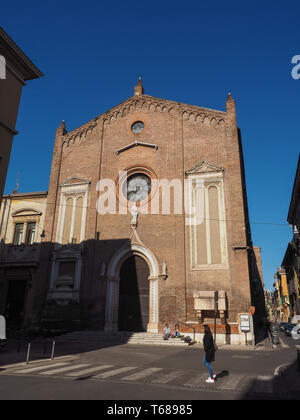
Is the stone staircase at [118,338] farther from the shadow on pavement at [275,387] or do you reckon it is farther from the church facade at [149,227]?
the shadow on pavement at [275,387]

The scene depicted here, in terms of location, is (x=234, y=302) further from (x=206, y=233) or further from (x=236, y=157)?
(x=236, y=157)

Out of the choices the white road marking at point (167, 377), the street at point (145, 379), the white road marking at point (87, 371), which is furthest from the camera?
the white road marking at point (87, 371)

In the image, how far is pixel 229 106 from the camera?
2288 centimetres

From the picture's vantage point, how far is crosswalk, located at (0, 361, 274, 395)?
7.62 metres

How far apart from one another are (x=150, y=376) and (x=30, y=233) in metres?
18.9

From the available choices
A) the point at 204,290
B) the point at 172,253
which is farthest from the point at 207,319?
the point at 172,253

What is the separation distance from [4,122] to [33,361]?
30.9ft

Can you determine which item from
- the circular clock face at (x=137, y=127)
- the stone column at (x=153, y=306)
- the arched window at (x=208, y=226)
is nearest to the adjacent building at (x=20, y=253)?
the stone column at (x=153, y=306)

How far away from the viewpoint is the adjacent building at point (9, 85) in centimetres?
1280

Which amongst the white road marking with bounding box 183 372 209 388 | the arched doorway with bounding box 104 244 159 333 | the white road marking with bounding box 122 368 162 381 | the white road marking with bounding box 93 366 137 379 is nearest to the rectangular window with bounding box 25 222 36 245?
the arched doorway with bounding box 104 244 159 333

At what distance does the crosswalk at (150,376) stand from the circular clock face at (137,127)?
18362 mm

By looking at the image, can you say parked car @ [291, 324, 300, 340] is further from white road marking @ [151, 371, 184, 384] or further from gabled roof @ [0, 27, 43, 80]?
gabled roof @ [0, 27, 43, 80]

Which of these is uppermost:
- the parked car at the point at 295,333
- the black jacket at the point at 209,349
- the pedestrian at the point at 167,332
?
the black jacket at the point at 209,349

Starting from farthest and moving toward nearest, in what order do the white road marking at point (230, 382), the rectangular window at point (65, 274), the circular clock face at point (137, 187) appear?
the circular clock face at point (137, 187) → the rectangular window at point (65, 274) → the white road marking at point (230, 382)
